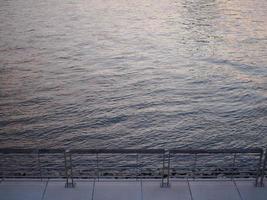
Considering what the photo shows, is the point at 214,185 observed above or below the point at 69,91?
above

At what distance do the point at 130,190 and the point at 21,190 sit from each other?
3.08 metres

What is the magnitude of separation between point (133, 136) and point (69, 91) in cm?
992

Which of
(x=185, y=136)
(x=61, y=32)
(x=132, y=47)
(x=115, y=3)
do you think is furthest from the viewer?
(x=115, y=3)

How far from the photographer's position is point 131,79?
3772 cm

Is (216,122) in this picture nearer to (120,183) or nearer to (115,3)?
(120,183)

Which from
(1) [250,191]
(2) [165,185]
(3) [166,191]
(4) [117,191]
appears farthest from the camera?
(2) [165,185]

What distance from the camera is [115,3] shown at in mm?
76438

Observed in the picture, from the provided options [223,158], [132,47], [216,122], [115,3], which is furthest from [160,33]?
[223,158]

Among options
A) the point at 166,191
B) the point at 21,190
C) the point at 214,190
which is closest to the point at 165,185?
the point at 166,191

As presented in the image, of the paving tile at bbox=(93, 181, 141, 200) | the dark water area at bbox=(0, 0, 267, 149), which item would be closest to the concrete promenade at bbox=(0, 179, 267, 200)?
the paving tile at bbox=(93, 181, 141, 200)

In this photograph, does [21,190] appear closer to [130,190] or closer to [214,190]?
[130,190]

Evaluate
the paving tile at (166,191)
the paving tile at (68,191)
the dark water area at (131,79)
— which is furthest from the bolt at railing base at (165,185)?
the dark water area at (131,79)

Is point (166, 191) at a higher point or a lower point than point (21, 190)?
lower

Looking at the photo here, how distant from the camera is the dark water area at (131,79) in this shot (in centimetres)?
2755
